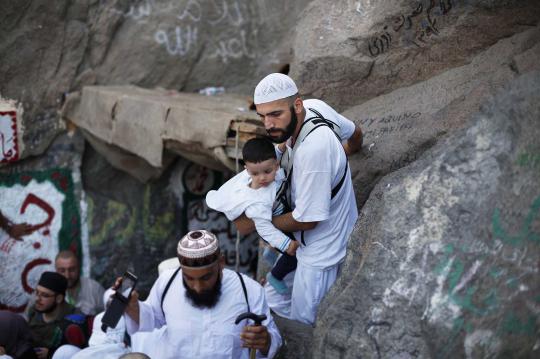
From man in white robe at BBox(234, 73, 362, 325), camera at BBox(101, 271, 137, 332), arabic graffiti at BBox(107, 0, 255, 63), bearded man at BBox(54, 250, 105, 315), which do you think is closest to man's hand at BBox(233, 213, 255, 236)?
man in white robe at BBox(234, 73, 362, 325)

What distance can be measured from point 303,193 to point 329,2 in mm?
2640

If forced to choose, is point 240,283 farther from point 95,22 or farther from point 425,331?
point 95,22

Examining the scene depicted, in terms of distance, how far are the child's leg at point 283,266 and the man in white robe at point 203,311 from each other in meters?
0.31

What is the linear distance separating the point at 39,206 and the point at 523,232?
5.22 metres

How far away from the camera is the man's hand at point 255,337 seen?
12.5 ft

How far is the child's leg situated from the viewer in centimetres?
433

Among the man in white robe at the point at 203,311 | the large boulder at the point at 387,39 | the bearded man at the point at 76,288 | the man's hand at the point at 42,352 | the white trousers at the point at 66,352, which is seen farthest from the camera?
the bearded man at the point at 76,288

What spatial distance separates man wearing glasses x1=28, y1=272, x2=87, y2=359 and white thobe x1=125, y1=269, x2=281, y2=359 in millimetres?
1844

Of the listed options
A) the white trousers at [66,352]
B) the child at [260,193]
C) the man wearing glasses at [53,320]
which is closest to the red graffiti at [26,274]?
the man wearing glasses at [53,320]

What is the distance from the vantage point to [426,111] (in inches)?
184

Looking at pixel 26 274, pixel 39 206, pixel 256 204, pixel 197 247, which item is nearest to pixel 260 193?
pixel 256 204

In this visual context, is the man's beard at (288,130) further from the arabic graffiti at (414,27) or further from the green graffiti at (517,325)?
the arabic graffiti at (414,27)

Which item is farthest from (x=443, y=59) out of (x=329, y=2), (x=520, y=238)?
(x=520, y=238)

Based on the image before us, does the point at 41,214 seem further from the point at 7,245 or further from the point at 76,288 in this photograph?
the point at 76,288
